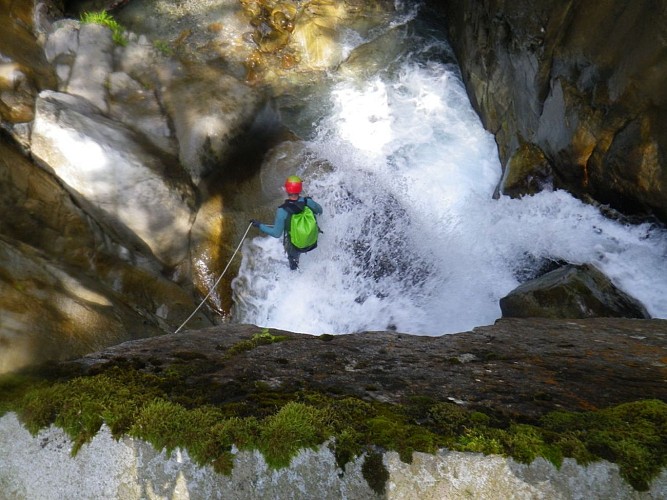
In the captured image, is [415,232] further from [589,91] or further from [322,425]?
[322,425]

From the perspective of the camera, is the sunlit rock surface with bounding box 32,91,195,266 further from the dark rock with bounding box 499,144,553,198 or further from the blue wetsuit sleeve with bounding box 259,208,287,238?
the dark rock with bounding box 499,144,553,198

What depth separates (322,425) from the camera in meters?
3.02

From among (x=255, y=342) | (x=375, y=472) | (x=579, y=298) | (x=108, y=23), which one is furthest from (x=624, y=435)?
(x=108, y=23)

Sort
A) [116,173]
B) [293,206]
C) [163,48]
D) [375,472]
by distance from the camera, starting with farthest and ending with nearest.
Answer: [163,48]
[116,173]
[293,206]
[375,472]

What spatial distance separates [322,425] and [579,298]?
5.17 m

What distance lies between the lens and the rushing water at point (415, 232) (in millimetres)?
7852

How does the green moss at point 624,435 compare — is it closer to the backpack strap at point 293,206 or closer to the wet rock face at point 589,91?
the wet rock face at point 589,91

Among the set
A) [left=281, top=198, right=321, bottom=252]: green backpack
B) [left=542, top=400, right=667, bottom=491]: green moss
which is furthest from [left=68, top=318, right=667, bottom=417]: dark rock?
[left=281, top=198, right=321, bottom=252]: green backpack

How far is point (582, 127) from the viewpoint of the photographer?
→ 711 centimetres

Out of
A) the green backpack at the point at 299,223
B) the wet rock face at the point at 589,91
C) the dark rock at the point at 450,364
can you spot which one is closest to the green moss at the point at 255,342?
the dark rock at the point at 450,364

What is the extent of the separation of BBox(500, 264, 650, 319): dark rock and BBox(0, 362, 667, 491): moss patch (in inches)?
140

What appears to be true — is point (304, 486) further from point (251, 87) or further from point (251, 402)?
point (251, 87)

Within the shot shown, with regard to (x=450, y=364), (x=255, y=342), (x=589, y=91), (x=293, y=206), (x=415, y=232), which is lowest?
(x=415, y=232)

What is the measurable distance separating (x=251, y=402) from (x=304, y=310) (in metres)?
6.41
